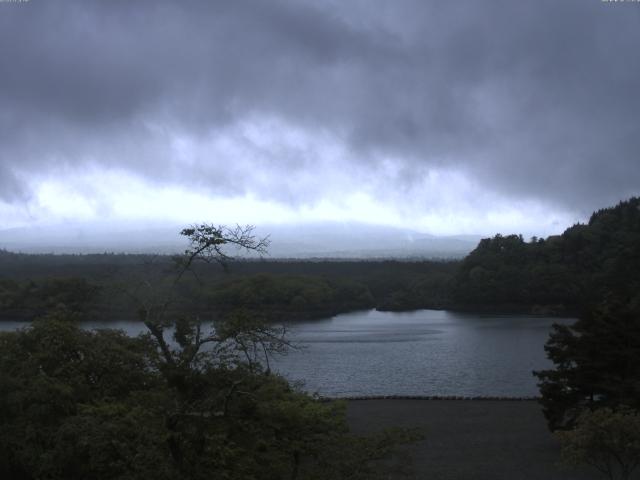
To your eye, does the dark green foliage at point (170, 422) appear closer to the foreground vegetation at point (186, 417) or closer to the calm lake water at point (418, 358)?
the foreground vegetation at point (186, 417)

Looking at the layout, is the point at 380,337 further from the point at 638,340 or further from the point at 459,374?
the point at 638,340

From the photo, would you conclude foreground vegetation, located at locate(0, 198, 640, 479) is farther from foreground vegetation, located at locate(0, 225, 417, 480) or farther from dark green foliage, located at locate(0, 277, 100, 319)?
dark green foliage, located at locate(0, 277, 100, 319)

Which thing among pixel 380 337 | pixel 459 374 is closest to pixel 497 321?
pixel 380 337

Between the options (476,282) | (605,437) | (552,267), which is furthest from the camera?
(476,282)

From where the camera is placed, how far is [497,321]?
42.9 metres

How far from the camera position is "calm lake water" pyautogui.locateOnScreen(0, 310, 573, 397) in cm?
1950

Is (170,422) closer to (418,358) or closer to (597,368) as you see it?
(597,368)

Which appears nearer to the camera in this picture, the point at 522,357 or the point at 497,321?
the point at 522,357

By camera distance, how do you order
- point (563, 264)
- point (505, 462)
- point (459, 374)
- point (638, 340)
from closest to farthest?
point (505, 462) < point (638, 340) < point (459, 374) < point (563, 264)

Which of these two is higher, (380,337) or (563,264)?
(563,264)

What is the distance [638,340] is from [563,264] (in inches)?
1728

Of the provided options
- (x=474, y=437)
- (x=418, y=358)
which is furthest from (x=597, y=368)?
(x=418, y=358)

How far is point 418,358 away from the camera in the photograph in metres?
25.4

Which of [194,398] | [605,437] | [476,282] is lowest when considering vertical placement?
[605,437]
